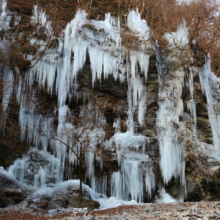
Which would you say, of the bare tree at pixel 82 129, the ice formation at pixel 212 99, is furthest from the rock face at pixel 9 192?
the ice formation at pixel 212 99

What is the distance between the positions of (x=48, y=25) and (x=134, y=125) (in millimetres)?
7020

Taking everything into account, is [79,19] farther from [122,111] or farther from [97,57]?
[122,111]

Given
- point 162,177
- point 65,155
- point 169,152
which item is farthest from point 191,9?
point 65,155

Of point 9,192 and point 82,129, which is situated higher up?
point 82,129

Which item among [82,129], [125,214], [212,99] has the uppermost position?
[212,99]

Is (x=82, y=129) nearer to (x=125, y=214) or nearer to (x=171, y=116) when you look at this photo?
(x=125, y=214)

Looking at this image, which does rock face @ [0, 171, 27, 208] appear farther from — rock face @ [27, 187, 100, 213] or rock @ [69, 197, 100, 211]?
rock @ [69, 197, 100, 211]

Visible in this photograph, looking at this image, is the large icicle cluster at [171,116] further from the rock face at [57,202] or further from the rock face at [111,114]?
the rock face at [57,202]

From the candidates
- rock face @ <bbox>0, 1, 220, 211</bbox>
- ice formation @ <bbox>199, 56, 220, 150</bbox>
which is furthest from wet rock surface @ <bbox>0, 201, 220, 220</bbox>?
ice formation @ <bbox>199, 56, 220, 150</bbox>

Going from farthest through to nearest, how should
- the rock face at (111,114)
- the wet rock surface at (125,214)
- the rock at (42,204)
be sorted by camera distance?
the rock face at (111,114), the rock at (42,204), the wet rock surface at (125,214)

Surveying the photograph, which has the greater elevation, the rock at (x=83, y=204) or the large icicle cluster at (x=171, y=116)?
the large icicle cluster at (x=171, y=116)

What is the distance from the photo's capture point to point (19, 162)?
9570 mm

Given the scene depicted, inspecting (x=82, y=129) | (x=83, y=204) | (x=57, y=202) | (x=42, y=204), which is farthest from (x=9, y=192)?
(x=82, y=129)

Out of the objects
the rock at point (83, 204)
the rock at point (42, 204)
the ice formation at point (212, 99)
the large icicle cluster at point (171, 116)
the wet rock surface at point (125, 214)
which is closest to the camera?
the wet rock surface at point (125, 214)
